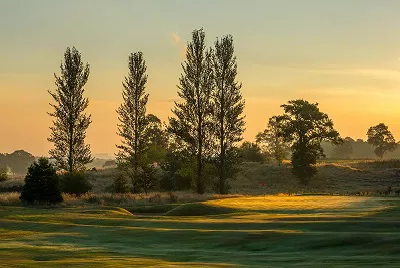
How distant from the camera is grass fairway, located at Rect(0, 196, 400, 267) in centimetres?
2184

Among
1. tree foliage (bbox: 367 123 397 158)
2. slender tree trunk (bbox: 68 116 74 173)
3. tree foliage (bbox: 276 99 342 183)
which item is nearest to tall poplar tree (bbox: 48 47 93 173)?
slender tree trunk (bbox: 68 116 74 173)

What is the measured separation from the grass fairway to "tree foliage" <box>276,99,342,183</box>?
152ft

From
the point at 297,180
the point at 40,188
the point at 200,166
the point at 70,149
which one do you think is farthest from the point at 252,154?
the point at 40,188

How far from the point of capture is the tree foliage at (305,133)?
9175 cm

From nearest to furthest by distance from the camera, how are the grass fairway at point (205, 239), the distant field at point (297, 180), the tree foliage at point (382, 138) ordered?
Answer: 1. the grass fairway at point (205, 239)
2. the distant field at point (297, 180)
3. the tree foliage at point (382, 138)

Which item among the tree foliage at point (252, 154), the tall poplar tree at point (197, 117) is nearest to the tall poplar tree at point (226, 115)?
the tall poplar tree at point (197, 117)

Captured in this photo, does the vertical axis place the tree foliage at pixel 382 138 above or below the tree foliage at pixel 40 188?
above

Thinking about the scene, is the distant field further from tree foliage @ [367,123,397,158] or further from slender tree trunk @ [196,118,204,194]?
tree foliage @ [367,123,397,158]

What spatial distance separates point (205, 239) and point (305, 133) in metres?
67.1

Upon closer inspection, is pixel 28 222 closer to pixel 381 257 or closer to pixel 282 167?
pixel 381 257

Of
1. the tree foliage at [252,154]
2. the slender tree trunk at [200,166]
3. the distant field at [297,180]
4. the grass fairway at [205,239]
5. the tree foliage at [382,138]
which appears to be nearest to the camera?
the grass fairway at [205,239]

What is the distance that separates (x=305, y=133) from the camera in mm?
93688

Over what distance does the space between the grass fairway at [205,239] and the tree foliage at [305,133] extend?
4645cm

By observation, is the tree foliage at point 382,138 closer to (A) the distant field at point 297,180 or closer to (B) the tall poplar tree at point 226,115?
(A) the distant field at point 297,180
